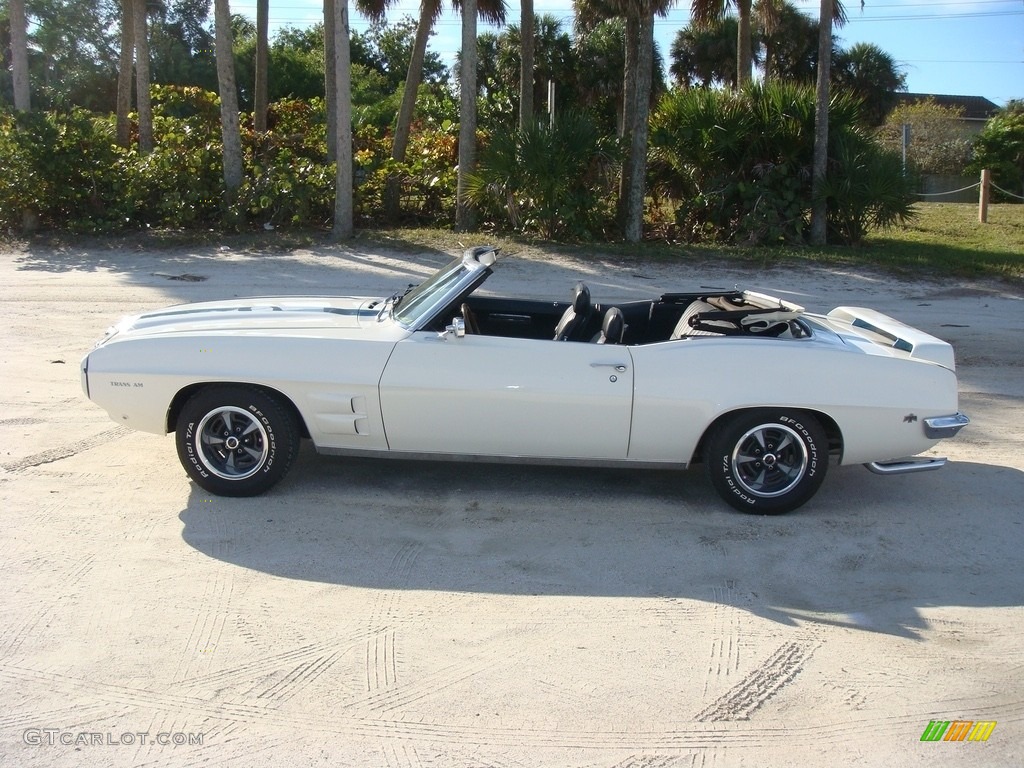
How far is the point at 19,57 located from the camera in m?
18.6

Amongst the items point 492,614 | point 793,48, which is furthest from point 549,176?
point 793,48

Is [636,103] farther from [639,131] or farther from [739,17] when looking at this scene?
[739,17]

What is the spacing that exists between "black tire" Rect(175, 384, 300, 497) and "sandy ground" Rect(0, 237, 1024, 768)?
0.16m

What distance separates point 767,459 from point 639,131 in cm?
1242

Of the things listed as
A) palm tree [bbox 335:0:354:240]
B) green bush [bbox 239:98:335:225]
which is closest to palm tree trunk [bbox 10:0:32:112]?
green bush [bbox 239:98:335:225]

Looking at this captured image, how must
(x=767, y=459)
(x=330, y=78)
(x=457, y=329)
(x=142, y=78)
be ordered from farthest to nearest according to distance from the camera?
(x=330, y=78)
(x=142, y=78)
(x=767, y=459)
(x=457, y=329)

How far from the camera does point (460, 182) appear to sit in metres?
17.9

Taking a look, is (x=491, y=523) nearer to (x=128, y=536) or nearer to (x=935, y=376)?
(x=128, y=536)

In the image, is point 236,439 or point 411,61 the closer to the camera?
point 236,439

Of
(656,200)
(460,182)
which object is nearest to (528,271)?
(460,182)

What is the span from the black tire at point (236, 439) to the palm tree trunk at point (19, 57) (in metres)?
15.2

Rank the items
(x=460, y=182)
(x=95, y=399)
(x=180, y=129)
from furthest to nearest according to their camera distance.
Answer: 1. (x=180, y=129)
2. (x=460, y=182)
3. (x=95, y=399)

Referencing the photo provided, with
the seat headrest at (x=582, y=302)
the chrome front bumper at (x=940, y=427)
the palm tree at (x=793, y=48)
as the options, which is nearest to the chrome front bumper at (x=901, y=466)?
the chrome front bumper at (x=940, y=427)

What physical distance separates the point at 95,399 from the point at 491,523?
2261 millimetres
